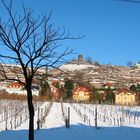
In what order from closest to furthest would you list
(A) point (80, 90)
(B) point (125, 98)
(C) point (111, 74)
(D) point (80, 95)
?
(B) point (125, 98), (D) point (80, 95), (A) point (80, 90), (C) point (111, 74)

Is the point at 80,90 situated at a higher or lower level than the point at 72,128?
higher

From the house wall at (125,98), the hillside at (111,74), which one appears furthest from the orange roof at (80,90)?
the hillside at (111,74)

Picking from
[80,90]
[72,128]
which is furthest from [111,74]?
[72,128]

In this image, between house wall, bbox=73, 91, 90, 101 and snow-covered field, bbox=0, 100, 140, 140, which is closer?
snow-covered field, bbox=0, 100, 140, 140

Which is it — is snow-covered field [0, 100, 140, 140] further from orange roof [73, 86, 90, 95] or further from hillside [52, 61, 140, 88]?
hillside [52, 61, 140, 88]

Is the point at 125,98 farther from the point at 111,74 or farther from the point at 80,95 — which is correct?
the point at 111,74

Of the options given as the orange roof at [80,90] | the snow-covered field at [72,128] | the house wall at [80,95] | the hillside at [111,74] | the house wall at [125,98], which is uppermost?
the hillside at [111,74]

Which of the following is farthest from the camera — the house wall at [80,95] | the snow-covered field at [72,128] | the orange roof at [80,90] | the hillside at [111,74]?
the hillside at [111,74]

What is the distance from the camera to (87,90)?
108 meters

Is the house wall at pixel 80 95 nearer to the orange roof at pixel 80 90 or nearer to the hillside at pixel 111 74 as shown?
the orange roof at pixel 80 90

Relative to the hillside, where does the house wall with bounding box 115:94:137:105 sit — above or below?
below

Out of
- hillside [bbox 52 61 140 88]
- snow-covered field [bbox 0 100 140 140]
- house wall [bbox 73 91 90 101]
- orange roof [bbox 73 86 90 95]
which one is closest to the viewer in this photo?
snow-covered field [bbox 0 100 140 140]

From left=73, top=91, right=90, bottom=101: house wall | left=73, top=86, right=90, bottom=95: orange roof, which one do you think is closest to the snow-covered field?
left=73, top=91, right=90, bottom=101: house wall

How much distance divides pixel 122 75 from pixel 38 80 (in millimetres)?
175960
